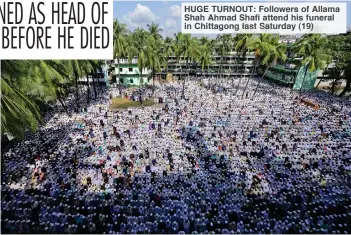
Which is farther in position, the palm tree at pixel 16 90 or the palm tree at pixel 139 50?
the palm tree at pixel 139 50

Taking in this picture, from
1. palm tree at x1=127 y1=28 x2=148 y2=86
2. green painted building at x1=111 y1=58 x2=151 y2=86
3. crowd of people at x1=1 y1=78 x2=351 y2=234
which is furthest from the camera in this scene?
green painted building at x1=111 y1=58 x2=151 y2=86

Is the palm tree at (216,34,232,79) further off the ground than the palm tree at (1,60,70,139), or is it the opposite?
the palm tree at (216,34,232,79)

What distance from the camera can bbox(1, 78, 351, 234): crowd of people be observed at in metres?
13.9

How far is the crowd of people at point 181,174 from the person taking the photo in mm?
13875

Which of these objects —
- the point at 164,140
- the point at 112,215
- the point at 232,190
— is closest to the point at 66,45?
the point at 112,215

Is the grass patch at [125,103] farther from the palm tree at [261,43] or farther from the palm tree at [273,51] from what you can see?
the palm tree at [273,51]

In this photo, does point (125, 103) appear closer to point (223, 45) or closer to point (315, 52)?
point (315, 52)

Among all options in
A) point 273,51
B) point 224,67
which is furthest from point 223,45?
point 273,51

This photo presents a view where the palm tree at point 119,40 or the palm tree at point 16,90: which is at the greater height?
the palm tree at point 119,40

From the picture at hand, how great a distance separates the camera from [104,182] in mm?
17219

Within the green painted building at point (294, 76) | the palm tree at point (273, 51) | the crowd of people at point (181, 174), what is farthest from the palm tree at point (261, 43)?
the green painted building at point (294, 76)

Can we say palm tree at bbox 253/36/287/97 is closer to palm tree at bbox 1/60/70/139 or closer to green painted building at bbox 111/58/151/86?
green painted building at bbox 111/58/151/86

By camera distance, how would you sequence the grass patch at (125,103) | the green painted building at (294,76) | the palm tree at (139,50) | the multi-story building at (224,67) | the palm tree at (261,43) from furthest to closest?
the multi-story building at (224,67) → the green painted building at (294,76) → the palm tree at (139,50) → the grass patch at (125,103) → the palm tree at (261,43)

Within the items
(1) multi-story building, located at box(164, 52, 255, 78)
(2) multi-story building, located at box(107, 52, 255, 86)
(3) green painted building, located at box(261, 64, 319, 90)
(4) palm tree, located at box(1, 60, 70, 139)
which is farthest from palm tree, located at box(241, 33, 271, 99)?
(4) palm tree, located at box(1, 60, 70, 139)
